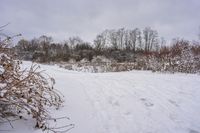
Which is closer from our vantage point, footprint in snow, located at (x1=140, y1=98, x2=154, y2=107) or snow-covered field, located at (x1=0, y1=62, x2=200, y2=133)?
snow-covered field, located at (x1=0, y1=62, x2=200, y2=133)

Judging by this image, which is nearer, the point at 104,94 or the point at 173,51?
the point at 104,94

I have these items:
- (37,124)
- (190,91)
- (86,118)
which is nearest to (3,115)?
(37,124)

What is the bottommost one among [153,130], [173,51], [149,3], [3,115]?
[153,130]

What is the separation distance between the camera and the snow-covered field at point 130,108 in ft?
8.87

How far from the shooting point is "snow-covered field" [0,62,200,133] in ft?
8.87

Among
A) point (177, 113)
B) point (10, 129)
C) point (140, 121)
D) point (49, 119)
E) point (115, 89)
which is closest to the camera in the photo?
point (10, 129)

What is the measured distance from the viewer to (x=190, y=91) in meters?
4.19

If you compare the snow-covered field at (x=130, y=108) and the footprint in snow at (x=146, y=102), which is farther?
the footprint in snow at (x=146, y=102)

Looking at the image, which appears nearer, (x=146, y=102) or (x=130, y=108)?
(x=130, y=108)

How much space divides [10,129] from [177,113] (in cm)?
213

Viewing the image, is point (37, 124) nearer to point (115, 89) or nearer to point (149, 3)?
point (115, 89)

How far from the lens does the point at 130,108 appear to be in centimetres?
333

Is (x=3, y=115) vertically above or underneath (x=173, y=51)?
underneath

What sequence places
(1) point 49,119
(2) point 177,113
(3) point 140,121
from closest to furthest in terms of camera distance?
1. (1) point 49,119
2. (3) point 140,121
3. (2) point 177,113
